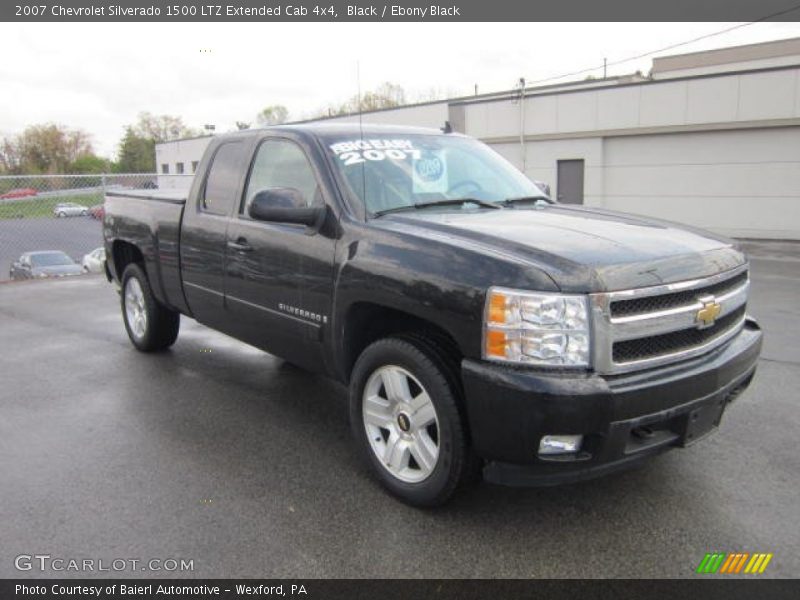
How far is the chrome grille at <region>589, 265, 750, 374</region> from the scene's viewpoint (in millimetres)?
2748

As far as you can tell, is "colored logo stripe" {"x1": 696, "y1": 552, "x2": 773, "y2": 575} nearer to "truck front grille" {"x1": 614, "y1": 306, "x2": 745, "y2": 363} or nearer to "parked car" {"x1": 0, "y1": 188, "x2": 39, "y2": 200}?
"truck front grille" {"x1": 614, "y1": 306, "x2": 745, "y2": 363}

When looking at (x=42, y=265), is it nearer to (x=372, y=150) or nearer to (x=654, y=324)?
(x=372, y=150)

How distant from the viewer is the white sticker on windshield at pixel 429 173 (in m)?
4.05

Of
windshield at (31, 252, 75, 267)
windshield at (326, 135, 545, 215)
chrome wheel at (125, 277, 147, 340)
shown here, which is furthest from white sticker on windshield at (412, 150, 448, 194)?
windshield at (31, 252, 75, 267)

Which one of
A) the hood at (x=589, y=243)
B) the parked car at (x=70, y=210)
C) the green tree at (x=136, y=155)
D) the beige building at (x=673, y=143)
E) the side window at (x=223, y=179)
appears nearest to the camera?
the hood at (x=589, y=243)

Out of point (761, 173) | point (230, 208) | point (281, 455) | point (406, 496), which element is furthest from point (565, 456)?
point (761, 173)

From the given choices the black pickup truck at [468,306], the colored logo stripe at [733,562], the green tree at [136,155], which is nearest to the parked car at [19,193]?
the black pickup truck at [468,306]

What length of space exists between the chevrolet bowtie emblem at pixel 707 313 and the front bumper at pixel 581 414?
17cm

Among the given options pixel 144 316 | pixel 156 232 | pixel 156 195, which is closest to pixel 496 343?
pixel 156 232

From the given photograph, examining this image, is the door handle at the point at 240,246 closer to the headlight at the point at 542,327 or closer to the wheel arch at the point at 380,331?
the wheel arch at the point at 380,331

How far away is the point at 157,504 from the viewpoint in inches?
133

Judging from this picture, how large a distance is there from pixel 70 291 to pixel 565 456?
975 cm

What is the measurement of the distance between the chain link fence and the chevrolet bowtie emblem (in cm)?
1297

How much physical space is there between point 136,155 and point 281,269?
6448 centimetres
